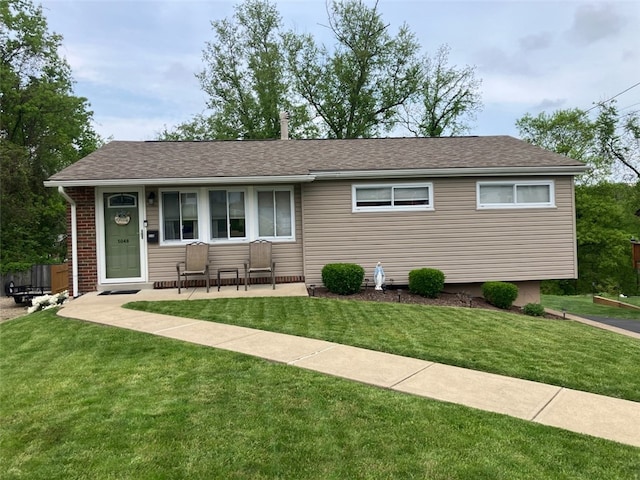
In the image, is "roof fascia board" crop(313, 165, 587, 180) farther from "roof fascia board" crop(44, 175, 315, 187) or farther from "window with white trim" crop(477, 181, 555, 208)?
"roof fascia board" crop(44, 175, 315, 187)

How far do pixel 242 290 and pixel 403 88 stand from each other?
66.5 feet

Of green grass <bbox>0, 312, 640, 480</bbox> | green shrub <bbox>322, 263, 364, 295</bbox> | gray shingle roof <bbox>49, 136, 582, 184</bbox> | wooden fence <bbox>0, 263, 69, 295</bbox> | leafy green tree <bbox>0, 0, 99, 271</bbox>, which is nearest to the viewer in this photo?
green grass <bbox>0, 312, 640, 480</bbox>

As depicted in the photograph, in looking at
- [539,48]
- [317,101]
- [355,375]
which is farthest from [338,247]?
[317,101]

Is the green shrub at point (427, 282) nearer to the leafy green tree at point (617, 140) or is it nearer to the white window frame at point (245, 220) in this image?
the white window frame at point (245, 220)

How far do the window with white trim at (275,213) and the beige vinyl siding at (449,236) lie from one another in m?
0.45

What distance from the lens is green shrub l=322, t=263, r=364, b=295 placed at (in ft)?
29.5

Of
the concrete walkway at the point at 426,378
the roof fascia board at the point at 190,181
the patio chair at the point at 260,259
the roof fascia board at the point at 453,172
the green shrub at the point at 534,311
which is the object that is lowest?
the green shrub at the point at 534,311

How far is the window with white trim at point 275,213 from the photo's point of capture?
32.6 ft

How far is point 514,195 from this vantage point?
33.1 ft

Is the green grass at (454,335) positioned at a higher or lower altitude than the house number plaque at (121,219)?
lower

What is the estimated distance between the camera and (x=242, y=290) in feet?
30.2

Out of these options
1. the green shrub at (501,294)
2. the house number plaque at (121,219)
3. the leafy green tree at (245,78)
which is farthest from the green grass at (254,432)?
the leafy green tree at (245,78)

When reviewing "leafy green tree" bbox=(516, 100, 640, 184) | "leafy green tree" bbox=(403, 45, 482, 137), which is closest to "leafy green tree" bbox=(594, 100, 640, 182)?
"leafy green tree" bbox=(516, 100, 640, 184)

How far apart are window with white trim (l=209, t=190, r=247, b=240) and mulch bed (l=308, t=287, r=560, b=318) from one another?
90.7 inches
